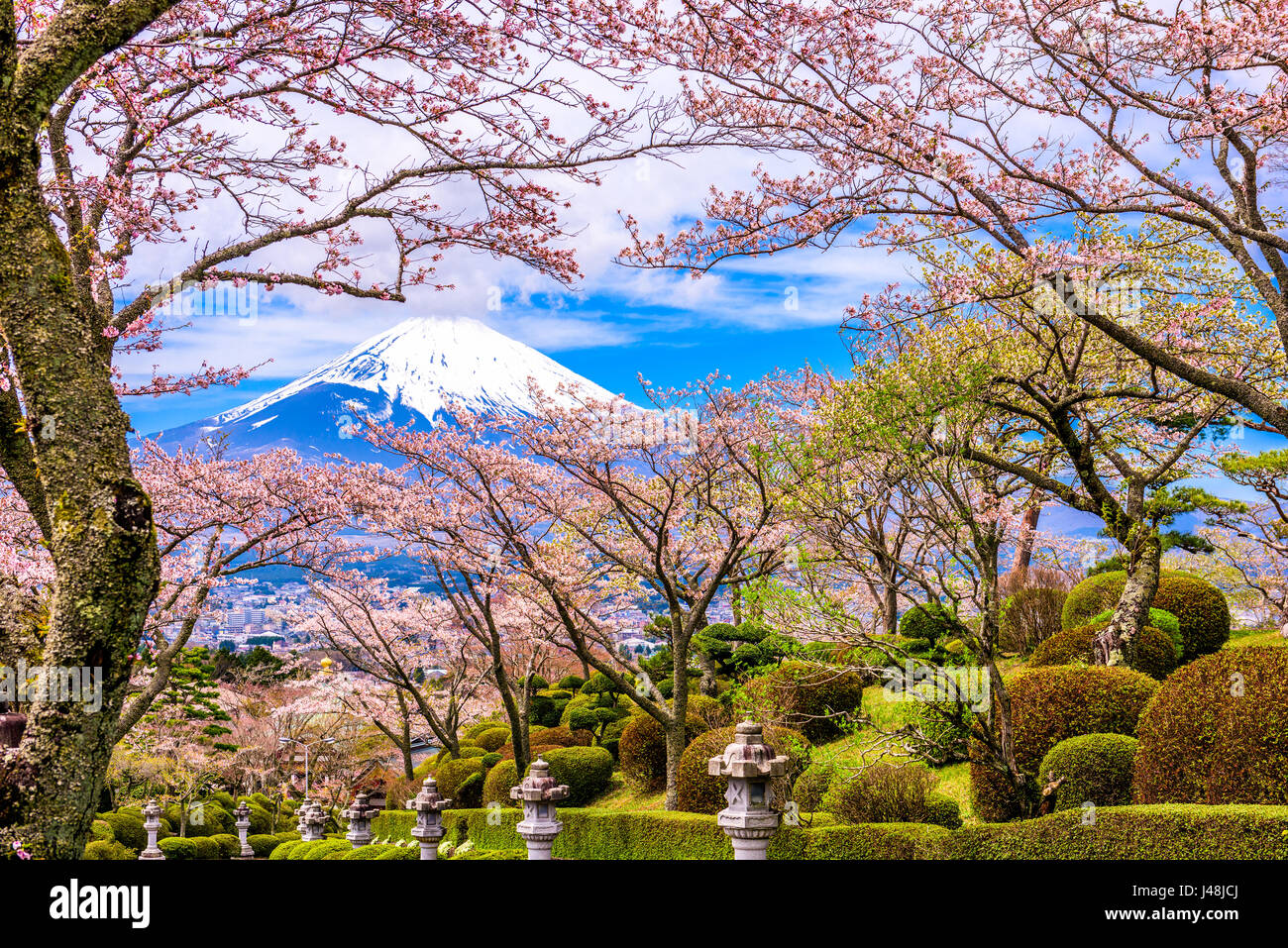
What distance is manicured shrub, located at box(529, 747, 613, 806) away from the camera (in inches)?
656

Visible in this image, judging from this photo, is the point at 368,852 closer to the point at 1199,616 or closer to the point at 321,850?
the point at 321,850

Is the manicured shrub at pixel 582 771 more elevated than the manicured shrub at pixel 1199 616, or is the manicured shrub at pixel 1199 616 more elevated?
the manicured shrub at pixel 1199 616

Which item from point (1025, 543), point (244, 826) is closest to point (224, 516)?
point (244, 826)

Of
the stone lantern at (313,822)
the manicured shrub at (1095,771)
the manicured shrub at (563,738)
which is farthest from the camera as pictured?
the manicured shrub at (563,738)

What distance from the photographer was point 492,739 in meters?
22.2

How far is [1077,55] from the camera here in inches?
404

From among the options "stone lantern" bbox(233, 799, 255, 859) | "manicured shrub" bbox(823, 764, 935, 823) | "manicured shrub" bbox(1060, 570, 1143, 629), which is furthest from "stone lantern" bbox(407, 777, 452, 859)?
"stone lantern" bbox(233, 799, 255, 859)

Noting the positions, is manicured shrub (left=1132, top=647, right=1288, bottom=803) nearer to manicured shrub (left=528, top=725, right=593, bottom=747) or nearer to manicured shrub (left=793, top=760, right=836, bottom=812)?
manicured shrub (left=793, top=760, right=836, bottom=812)

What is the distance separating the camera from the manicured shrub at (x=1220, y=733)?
7113 millimetres

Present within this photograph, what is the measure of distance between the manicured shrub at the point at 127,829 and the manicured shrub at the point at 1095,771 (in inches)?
782

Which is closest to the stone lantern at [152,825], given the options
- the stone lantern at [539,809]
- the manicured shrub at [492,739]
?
the manicured shrub at [492,739]

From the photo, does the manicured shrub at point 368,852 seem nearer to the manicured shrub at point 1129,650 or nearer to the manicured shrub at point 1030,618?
the manicured shrub at point 1129,650
